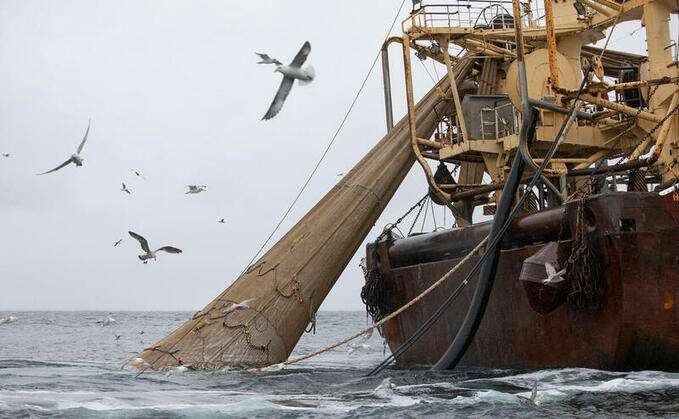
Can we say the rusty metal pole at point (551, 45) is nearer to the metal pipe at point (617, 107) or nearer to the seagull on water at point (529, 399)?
the metal pipe at point (617, 107)

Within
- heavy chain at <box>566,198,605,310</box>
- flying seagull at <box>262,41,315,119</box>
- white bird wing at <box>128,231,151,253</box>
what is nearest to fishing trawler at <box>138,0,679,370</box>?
heavy chain at <box>566,198,605,310</box>

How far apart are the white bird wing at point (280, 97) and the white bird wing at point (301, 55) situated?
286 millimetres

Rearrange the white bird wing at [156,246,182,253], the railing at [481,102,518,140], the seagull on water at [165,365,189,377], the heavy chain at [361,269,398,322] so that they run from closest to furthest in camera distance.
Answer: the seagull on water at [165,365,189,377]
the white bird wing at [156,246,182,253]
the heavy chain at [361,269,398,322]
the railing at [481,102,518,140]

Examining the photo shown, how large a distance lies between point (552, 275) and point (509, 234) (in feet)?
7.30

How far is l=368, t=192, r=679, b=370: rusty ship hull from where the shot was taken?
466 inches

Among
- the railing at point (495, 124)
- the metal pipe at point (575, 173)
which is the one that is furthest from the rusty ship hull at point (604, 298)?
the railing at point (495, 124)

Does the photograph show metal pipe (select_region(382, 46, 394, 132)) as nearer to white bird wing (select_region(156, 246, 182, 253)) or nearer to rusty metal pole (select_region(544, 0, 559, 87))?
rusty metal pole (select_region(544, 0, 559, 87))

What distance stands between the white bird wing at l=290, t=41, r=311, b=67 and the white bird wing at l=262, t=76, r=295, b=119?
11.3 inches

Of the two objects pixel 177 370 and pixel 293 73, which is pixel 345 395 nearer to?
pixel 177 370

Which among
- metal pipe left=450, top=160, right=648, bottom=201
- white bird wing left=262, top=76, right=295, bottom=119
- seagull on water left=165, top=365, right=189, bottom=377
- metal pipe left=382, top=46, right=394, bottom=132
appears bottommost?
seagull on water left=165, top=365, right=189, bottom=377

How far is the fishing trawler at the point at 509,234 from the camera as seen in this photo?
12.0 meters

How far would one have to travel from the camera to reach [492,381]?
487 inches

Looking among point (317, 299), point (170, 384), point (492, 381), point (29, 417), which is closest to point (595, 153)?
point (317, 299)

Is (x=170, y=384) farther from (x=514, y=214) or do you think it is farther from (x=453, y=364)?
(x=514, y=214)
